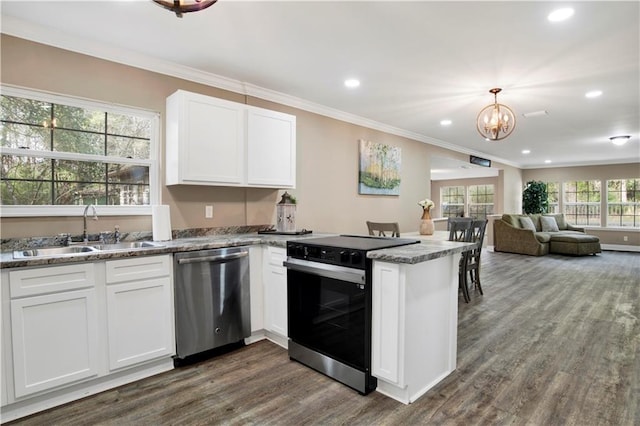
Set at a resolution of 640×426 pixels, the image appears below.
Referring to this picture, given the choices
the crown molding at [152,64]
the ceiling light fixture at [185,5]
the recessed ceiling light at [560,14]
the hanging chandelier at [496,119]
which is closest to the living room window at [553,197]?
the hanging chandelier at [496,119]

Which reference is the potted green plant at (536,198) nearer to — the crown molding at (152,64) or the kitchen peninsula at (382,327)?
the crown molding at (152,64)

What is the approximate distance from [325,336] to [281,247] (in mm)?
823

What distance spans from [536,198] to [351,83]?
879 centimetres

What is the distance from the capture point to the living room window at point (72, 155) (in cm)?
244

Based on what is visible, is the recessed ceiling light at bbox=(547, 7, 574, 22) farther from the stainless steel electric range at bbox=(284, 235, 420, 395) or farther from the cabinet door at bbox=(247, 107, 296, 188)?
the cabinet door at bbox=(247, 107, 296, 188)

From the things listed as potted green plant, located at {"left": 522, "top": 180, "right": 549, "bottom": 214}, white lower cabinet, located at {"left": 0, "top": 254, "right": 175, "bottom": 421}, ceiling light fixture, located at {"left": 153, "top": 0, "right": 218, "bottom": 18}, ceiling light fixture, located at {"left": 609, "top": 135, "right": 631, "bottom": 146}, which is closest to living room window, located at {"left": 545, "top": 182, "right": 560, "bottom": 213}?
potted green plant, located at {"left": 522, "top": 180, "right": 549, "bottom": 214}

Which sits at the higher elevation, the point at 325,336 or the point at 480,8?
the point at 480,8

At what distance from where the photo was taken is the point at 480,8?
7.11 ft

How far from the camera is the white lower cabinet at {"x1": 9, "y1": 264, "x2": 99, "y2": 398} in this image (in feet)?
Result: 6.35

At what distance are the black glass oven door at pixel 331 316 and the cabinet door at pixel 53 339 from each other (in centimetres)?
137

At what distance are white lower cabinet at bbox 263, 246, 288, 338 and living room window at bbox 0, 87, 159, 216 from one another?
1.18 m

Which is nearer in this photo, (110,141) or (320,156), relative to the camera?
(110,141)

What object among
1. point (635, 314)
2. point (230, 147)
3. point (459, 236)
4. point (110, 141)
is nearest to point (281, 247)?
point (230, 147)

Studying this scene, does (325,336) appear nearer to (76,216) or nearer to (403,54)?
(76,216)
